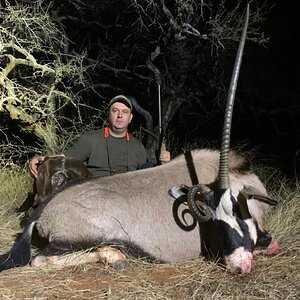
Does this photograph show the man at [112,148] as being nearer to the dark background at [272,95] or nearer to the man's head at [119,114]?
the man's head at [119,114]

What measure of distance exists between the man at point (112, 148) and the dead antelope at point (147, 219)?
3.08 ft

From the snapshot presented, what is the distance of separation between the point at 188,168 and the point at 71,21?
4448mm

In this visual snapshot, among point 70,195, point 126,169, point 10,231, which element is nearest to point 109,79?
point 126,169

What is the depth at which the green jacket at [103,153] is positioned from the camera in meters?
4.27

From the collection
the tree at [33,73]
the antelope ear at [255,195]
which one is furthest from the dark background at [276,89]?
the antelope ear at [255,195]

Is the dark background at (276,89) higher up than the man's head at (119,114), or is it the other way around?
the dark background at (276,89)

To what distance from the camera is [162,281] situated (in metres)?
2.88

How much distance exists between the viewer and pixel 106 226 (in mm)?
3117

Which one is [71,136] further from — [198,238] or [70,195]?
[198,238]

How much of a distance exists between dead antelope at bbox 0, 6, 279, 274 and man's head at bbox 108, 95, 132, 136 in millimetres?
1078

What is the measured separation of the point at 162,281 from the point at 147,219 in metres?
0.45

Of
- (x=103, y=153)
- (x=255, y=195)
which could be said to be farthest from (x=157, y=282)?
(x=103, y=153)

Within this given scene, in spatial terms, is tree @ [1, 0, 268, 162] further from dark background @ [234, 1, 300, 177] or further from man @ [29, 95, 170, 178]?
man @ [29, 95, 170, 178]

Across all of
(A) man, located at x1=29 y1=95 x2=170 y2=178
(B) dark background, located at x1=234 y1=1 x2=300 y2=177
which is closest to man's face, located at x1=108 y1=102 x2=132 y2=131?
(A) man, located at x1=29 y1=95 x2=170 y2=178
